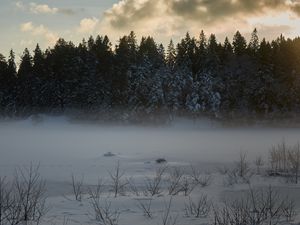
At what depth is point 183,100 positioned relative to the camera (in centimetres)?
7419

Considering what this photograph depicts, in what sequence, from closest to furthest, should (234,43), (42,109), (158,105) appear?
(158,105), (42,109), (234,43)

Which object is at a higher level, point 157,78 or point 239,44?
point 239,44

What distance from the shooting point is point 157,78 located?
7381 cm

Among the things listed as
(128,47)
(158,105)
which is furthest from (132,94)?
(128,47)

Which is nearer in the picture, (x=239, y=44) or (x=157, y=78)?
(x=157, y=78)

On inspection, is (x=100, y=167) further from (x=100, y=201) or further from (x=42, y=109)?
(x=42, y=109)

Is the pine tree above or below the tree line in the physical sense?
above

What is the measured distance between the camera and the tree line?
72250mm

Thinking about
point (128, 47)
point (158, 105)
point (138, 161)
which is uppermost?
point (128, 47)

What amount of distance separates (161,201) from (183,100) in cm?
6098

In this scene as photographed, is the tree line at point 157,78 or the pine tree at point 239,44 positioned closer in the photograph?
the tree line at point 157,78

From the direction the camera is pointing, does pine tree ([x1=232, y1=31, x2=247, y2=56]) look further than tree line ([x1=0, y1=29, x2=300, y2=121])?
Yes

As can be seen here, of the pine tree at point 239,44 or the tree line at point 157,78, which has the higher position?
the pine tree at point 239,44

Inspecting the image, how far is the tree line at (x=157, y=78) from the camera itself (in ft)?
237
